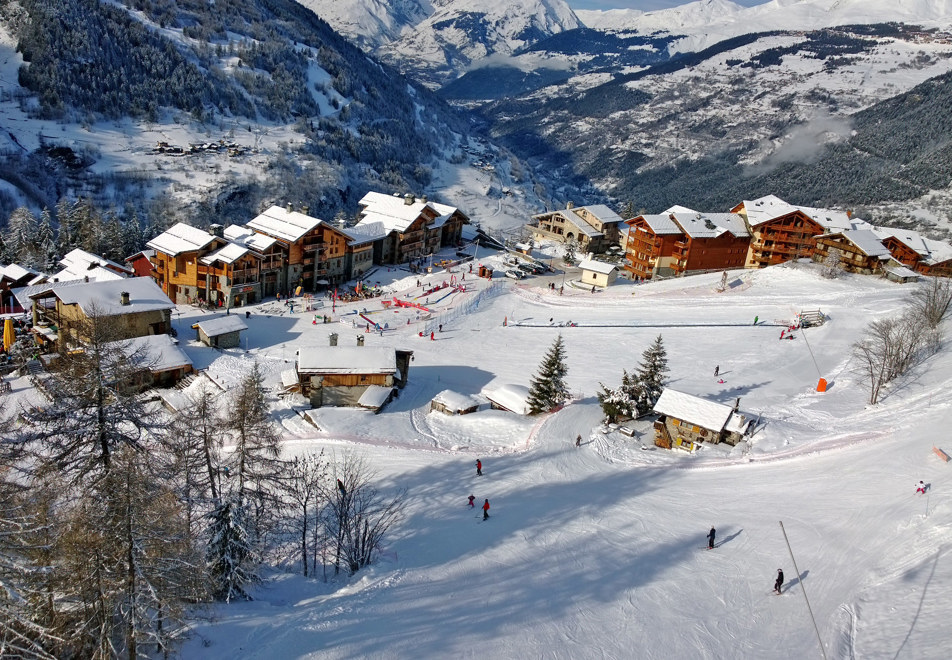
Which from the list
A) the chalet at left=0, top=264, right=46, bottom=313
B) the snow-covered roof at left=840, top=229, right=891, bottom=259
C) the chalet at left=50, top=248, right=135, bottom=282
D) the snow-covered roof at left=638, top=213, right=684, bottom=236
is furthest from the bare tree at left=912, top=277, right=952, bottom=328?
the chalet at left=0, top=264, right=46, bottom=313

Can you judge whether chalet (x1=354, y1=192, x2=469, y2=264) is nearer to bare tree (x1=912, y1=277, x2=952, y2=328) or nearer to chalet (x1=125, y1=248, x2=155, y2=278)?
chalet (x1=125, y1=248, x2=155, y2=278)

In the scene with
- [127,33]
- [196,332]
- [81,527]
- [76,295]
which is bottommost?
[196,332]

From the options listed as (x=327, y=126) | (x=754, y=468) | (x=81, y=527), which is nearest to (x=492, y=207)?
(x=327, y=126)

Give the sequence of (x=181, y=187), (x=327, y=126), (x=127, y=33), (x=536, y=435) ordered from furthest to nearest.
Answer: (x=327, y=126)
(x=127, y=33)
(x=181, y=187)
(x=536, y=435)

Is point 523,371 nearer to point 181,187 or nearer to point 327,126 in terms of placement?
point 181,187

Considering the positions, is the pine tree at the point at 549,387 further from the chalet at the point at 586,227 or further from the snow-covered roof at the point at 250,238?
the chalet at the point at 586,227

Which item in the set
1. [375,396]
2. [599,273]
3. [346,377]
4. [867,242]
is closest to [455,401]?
[375,396]
